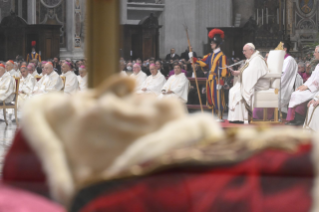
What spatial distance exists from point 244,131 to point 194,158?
15 centimetres

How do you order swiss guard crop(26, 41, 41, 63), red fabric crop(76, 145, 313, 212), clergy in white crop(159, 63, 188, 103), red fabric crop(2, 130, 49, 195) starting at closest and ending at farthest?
1. red fabric crop(76, 145, 313, 212)
2. red fabric crop(2, 130, 49, 195)
3. clergy in white crop(159, 63, 188, 103)
4. swiss guard crop(26, 41, 41, 63)

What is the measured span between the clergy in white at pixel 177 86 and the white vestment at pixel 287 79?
6.15 feet

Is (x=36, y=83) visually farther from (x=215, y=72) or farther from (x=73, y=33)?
(x=73, y=33)

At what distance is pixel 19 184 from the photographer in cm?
94

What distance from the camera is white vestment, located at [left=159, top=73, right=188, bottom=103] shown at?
8.50 m

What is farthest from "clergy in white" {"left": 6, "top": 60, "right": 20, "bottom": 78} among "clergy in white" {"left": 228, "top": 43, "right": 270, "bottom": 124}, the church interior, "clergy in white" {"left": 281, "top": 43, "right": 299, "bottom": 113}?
the church interior

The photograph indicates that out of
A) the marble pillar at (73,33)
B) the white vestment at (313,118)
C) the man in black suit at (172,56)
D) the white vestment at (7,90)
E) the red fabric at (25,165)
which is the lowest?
the white vestment at (313,118)

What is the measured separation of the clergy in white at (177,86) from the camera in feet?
27.8

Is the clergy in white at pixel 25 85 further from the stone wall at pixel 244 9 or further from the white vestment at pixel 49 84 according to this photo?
the stone wall at pixel 244 9

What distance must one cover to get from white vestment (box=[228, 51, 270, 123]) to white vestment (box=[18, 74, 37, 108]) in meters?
3.59

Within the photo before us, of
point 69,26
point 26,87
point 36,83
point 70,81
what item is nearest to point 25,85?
point 26,87

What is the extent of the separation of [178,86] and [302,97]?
3.04 meters

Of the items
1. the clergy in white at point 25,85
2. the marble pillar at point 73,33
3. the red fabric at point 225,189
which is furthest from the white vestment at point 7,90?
the red fabric at point 225,189

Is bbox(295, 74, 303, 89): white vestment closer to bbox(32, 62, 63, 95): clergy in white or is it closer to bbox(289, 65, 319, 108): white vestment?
bbox(289, 65, 319, 108): white vestment
